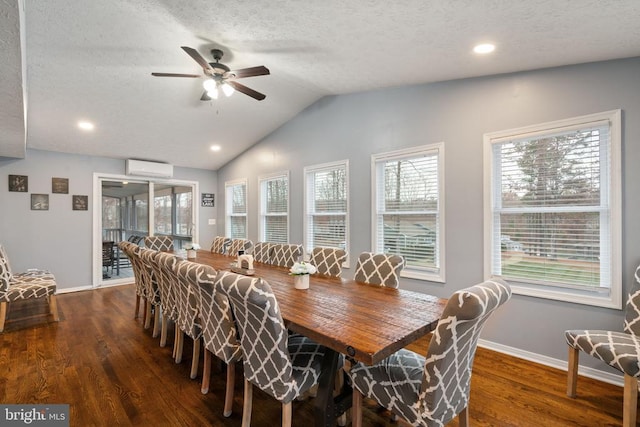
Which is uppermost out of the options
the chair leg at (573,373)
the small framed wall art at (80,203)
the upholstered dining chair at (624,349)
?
the small framed wall art at (80,203)

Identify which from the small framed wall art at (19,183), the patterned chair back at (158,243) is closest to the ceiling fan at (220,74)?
the patterned chair back at (158,243)

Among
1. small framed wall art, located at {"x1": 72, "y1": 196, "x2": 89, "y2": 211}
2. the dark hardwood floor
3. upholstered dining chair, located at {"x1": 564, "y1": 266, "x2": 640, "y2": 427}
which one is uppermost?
small framed wall art, located at {"x1": 72, "y1": 196, "x2": 89, "y2": 211}

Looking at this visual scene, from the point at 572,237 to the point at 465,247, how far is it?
34.3 inches

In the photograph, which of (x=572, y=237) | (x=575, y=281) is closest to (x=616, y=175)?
(x=572, y=237)

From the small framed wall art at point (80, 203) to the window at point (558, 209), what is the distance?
6.46 metres

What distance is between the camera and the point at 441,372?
4.16ft

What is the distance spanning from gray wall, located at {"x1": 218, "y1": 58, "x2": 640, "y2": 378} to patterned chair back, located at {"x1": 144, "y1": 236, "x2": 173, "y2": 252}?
9.53ft

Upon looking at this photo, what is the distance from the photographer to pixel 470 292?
1.18 metres

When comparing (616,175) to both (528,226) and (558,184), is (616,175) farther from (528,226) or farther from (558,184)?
(528,226)

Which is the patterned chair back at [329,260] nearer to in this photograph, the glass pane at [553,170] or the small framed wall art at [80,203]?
the glass pane at [553,170]

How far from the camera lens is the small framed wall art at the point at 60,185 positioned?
16.5 feet

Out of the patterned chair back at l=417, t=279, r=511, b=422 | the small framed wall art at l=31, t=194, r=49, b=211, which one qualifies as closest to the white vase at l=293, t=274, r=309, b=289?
the patterned chair back at l=417, t=279, r=511, b=422

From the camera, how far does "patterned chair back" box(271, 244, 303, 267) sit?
354 cm

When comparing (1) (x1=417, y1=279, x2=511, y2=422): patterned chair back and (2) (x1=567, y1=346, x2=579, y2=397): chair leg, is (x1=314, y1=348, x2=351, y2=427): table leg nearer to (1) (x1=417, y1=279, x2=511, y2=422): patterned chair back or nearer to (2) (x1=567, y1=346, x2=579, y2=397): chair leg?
(1) (x1=417, y1=279, x2=511, y2=422): patterned chair back
